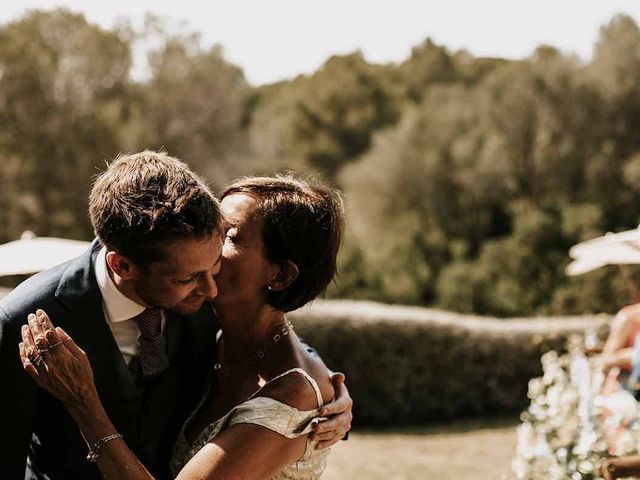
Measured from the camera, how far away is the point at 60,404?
2514 millimetres

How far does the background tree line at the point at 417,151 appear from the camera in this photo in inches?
945

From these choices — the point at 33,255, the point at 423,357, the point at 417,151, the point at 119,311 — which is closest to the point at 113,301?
the point at 119,311

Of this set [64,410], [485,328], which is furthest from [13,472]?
[485,328]

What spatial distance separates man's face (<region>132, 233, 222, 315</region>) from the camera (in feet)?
8.02

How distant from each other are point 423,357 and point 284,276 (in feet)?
33.2

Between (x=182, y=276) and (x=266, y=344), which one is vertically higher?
(x=182, y=276)

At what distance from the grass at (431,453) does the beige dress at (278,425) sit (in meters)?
6.97

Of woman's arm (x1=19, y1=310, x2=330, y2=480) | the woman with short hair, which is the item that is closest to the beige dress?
the woman with short hair

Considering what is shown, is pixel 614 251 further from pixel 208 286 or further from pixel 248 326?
pixel 208 286

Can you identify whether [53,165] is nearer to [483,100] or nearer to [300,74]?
[483,100]

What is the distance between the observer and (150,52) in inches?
1156

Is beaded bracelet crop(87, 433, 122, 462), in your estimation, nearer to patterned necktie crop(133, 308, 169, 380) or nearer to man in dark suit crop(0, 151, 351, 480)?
man in dark suit crop(0, 151, 351, 480)

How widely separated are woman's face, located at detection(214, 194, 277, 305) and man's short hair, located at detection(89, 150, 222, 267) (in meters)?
0.25

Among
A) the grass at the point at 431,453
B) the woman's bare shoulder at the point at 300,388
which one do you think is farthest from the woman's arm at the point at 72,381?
the grass at the point at 431,453
